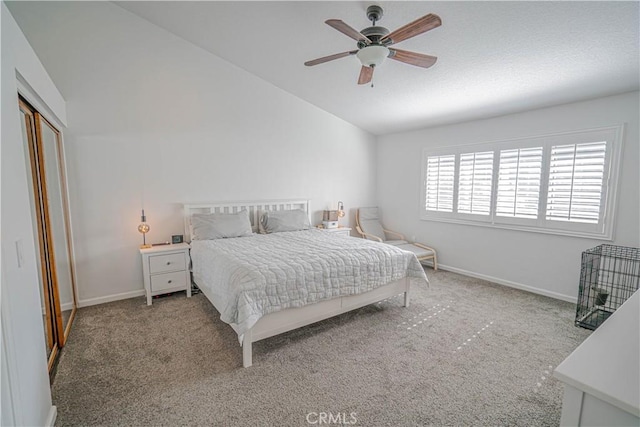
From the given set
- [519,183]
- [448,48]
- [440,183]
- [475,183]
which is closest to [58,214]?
[448,48]

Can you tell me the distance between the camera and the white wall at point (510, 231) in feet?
10.2

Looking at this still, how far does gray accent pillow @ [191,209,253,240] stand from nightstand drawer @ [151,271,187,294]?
493 mm

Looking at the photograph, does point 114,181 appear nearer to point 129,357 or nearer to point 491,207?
point 129,357

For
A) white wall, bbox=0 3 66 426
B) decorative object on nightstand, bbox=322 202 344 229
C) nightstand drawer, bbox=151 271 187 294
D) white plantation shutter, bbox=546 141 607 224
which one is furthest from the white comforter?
white plantation shutter, bbox=546 141 607 224

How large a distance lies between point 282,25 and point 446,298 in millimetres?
3619

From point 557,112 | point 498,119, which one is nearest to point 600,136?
point 557,112

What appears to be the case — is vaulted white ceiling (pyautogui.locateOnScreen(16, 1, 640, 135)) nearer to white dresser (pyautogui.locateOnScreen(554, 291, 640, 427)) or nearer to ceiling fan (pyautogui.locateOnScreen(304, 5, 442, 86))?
ceiling fan (pyautogui.locateOnScreen(304, 5, 442, 86))

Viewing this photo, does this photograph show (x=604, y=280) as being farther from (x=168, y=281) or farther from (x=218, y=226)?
(x=168, y=281)

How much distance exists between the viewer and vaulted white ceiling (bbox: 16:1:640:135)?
90.5 inches

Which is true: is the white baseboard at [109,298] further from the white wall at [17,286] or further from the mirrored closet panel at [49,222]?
the white wall at [17,286]

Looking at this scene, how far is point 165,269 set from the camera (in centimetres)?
357

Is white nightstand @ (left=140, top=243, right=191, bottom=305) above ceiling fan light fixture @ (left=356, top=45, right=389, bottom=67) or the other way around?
the other way around

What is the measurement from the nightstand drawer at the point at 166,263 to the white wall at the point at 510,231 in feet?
12.4

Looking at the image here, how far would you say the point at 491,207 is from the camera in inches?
167
